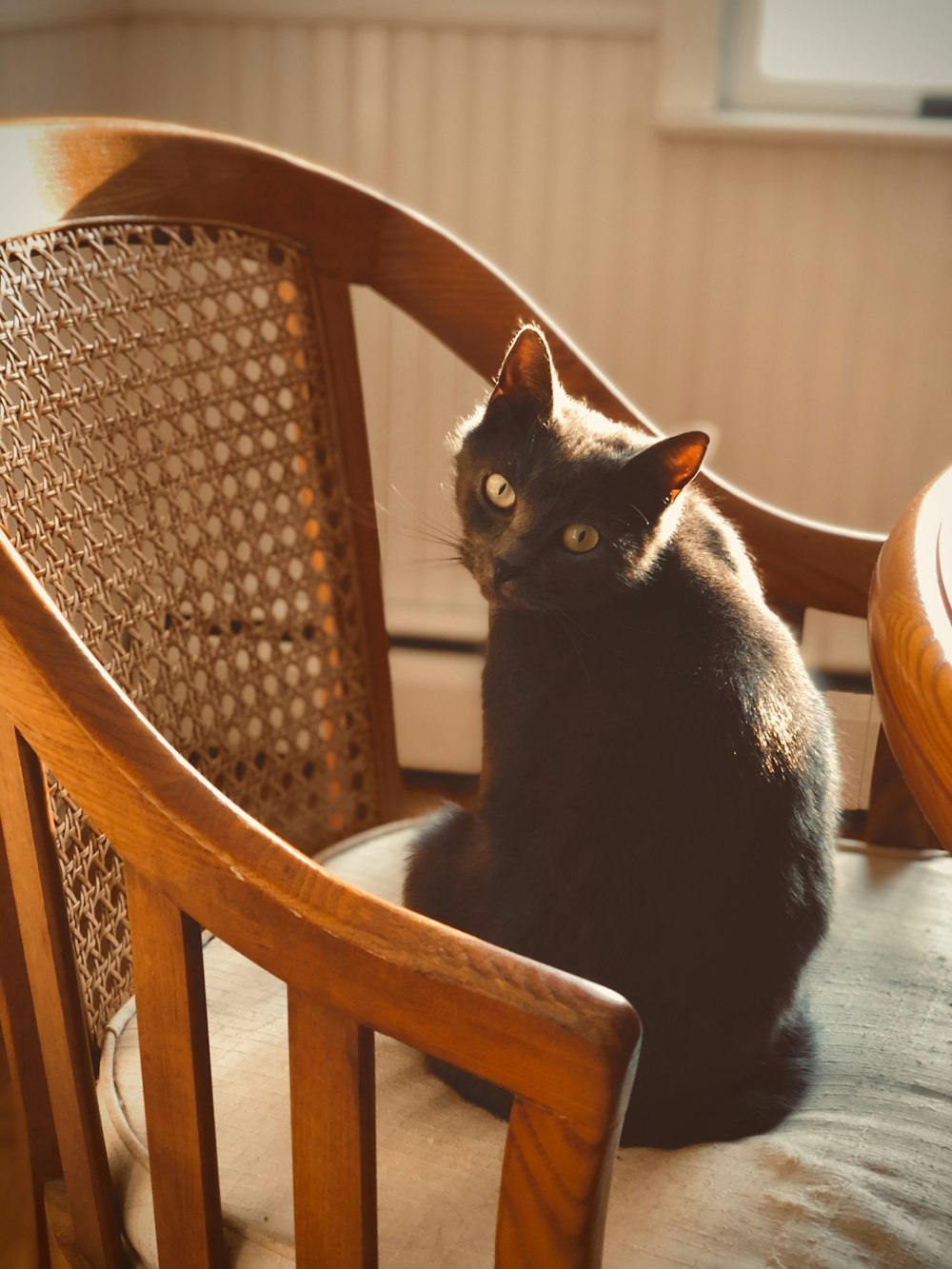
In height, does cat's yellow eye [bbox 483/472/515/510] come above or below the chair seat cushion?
above

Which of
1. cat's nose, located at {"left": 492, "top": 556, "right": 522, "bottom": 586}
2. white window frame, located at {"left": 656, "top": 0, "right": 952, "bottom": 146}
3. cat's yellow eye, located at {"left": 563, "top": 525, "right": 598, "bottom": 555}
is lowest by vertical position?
cat's nose, located at {"left": 492, "top": 556, "right": 522, "bottom": 586}

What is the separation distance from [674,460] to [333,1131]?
410 mm

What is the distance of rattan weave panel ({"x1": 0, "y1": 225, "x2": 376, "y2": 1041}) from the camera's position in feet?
2.60

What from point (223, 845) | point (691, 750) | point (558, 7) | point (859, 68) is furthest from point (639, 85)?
point (223, 845)

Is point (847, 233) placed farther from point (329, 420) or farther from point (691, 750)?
point (691, 750)

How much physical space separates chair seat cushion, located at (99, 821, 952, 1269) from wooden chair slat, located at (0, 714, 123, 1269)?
0.02 m

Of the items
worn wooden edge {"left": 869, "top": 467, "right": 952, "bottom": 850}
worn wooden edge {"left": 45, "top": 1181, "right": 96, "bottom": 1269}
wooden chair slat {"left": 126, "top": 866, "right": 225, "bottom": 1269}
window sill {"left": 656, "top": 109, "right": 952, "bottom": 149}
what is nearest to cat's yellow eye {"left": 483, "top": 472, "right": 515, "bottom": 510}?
worn wooden edge {"left": 869, "top": 467, "right": 952, "bottom": 850}

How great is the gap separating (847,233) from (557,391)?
1.02 m

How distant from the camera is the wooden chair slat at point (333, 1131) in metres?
0.53

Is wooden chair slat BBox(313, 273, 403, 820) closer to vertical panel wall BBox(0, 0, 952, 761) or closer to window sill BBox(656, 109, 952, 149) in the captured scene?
vertical panel wall BBox(0, 0, 952, 761)

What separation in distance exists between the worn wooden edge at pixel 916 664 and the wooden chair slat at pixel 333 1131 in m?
0.27

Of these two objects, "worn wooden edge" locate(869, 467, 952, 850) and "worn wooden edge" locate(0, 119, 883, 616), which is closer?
"worn wooden edge" locate(869, 467, 952, 850)

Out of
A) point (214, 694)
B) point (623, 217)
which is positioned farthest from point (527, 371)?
point (623, 217)

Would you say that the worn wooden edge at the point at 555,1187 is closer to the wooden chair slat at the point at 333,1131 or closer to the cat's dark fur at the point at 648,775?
the wooden chair slat at the point at 333,1131
